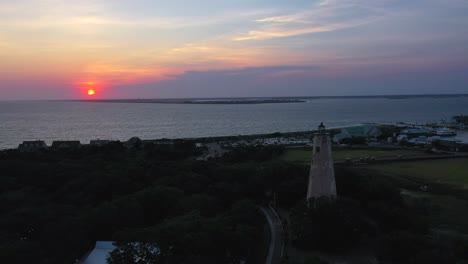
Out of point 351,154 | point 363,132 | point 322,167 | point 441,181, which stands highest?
point 322,167

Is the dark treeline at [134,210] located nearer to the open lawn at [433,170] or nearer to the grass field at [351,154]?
the open lawn at [433,170]

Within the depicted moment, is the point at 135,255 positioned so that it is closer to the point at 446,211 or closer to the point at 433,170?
the point at 446,211

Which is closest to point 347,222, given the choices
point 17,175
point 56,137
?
point 17,175

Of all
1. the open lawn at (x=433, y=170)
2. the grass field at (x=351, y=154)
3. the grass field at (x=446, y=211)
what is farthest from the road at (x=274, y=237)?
the grass field at (x=351, y=154)

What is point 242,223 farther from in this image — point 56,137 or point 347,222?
point 56,137

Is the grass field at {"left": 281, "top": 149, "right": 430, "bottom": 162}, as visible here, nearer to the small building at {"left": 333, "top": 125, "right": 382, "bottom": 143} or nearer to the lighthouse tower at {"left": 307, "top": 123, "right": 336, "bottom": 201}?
the small building at {"left": 333, "top": 125, "right": 382, "bottom": 143}

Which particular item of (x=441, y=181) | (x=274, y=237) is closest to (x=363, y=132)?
(x=441, y=181)

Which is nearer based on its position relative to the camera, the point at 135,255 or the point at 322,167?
the point at 135,255
